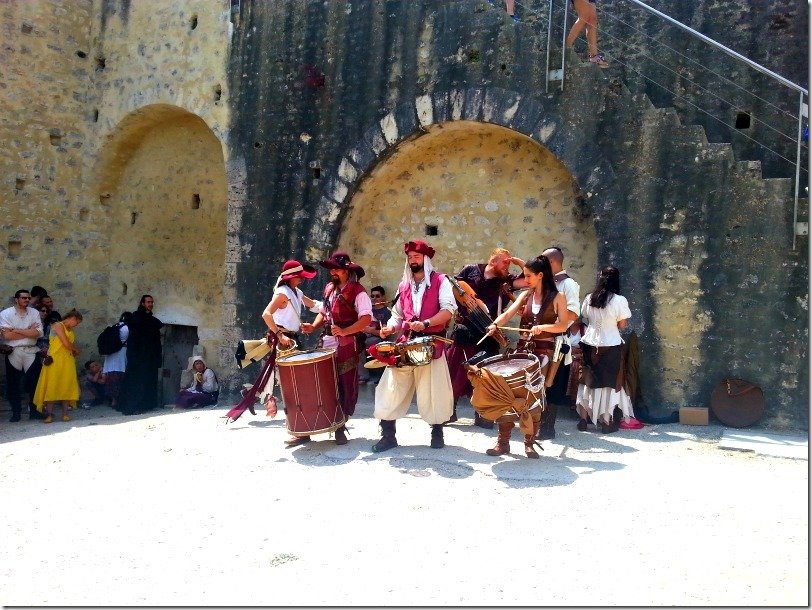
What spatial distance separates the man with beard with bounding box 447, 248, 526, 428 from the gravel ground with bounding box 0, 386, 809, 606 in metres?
0.67

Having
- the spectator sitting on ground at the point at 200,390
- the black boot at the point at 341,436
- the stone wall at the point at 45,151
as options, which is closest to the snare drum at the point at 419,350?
the black boot at the point at 341,436

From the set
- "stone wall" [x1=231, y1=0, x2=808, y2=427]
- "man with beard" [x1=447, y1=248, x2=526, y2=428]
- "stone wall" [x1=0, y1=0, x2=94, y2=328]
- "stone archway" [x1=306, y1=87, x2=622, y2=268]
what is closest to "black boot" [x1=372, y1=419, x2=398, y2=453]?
"man with beard" [x1=447, y1=248, x2=526, y2=428]

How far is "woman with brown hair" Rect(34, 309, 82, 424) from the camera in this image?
9.95 m

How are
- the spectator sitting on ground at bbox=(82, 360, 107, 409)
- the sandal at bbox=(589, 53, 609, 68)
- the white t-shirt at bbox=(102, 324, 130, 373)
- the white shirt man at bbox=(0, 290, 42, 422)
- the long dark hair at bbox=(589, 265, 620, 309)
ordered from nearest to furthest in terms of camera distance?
the long dark hair at bbox=(589, 265, 620, 309) → the sandal at bbox=(589, 53, 609, 68) → the white shirt man at bbox=(0, 290, 42, 422) → the white t-shirt at bbox=(102, 324, 130, 373) → the spectator sitting on ground at bbox=(82, 360, 107, 409)

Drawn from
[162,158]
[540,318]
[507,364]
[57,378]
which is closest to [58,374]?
[57,378]

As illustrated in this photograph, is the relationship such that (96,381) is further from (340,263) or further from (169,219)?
(340,263)

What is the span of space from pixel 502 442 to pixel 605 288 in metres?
1.87

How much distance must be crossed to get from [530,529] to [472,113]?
537cm

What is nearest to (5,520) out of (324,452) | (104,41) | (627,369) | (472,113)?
(324,452)

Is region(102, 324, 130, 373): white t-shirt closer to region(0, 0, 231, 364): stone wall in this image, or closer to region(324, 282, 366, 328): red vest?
region(0, 0, 231, 364): stone wall

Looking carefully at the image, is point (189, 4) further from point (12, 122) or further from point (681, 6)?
point (681, 6)

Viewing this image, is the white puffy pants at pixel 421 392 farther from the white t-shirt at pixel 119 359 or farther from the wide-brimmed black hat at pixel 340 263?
the white t-shirt at pixel 119 359

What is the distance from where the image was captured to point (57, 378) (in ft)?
32.9

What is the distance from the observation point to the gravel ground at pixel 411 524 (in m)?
3.99
